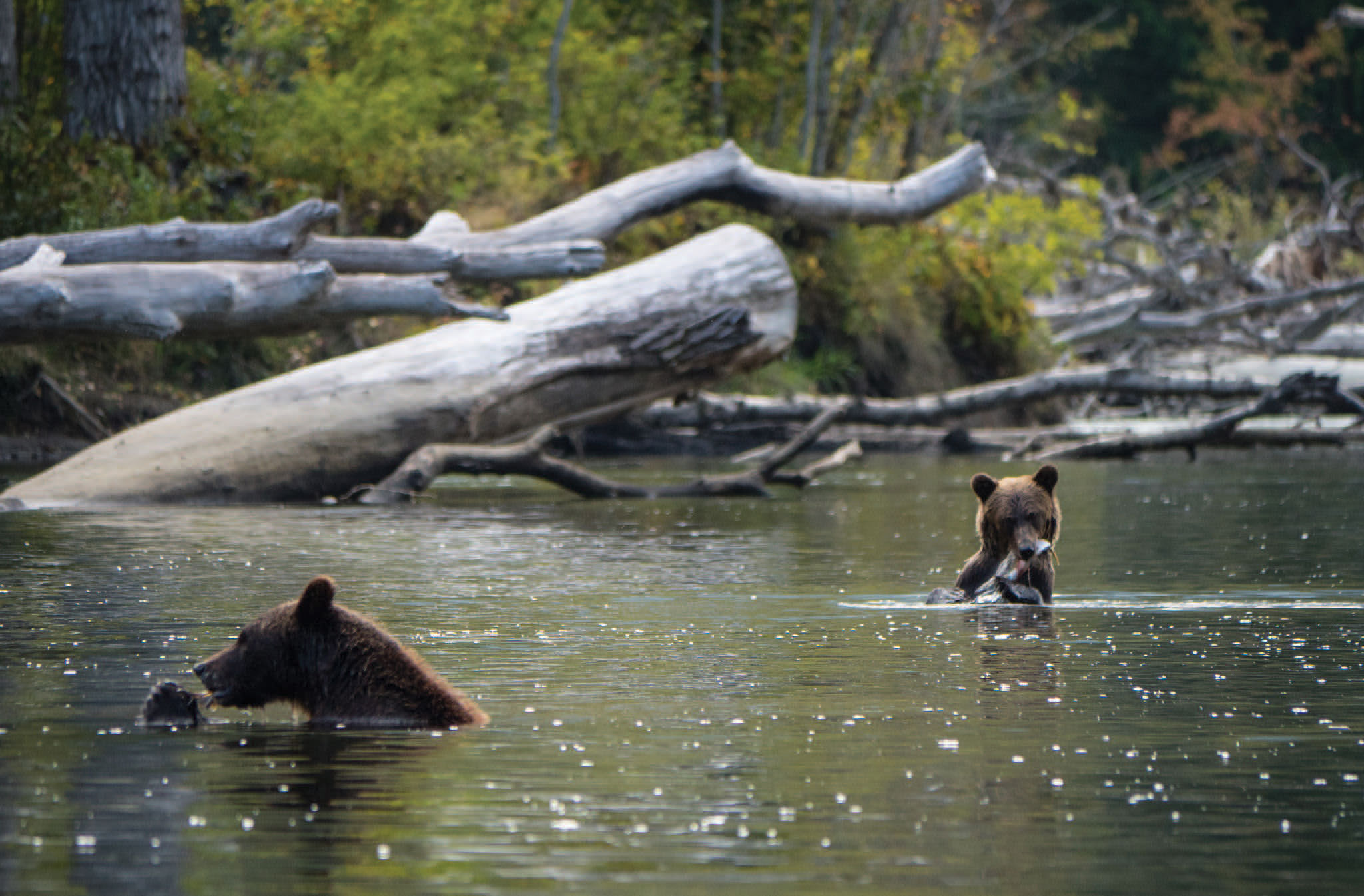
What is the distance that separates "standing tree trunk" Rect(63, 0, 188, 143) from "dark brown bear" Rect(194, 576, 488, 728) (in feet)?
48.2

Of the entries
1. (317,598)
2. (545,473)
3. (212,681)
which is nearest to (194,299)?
(545,473)

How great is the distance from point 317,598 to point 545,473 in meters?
9.51

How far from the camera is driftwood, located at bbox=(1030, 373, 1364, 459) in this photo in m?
19.2

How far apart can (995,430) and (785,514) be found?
9.49m

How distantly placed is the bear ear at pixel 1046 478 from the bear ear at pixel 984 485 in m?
0.20

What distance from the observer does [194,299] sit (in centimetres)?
1409

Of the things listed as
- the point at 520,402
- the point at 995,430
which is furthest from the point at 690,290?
the point at 995,430

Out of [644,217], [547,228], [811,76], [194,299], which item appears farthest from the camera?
[811,76]

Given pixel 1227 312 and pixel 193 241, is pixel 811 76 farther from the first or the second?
pixel 193 241

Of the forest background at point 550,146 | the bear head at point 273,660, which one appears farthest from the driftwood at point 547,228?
the bear head at point 273,660

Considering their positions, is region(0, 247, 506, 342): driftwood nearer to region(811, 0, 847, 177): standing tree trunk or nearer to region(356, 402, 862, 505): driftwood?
region(356, 402, 862, 505): driftwood

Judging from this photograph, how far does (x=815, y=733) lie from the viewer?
6023mm

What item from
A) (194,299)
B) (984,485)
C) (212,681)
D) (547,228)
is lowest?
(212,681)

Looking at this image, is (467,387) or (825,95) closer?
(467,387)
